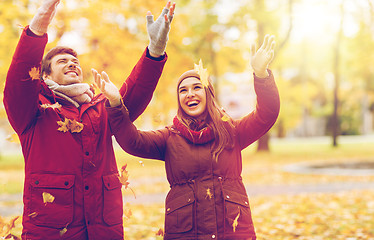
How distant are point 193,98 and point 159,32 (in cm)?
50

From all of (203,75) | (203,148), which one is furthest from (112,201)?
(203,75)

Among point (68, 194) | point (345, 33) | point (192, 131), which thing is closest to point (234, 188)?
point (192, 131)

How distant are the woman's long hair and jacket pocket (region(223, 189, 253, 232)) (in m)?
0.27

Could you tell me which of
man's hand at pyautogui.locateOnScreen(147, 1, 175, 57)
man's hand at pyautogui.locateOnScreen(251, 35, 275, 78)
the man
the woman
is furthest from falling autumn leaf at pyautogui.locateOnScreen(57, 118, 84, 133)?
man's hand at pyautogui.locateOnScreen(251, 35, 275, 78)

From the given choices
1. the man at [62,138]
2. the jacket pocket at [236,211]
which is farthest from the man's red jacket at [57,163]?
the jacket pocket at [236,211]

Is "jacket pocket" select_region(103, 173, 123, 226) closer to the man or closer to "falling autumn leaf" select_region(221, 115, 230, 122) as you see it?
the man

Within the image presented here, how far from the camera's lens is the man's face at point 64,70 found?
2881 mm

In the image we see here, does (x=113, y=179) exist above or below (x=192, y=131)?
below

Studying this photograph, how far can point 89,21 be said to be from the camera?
13.6 m

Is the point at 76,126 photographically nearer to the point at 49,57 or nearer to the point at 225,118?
the point at 49,57

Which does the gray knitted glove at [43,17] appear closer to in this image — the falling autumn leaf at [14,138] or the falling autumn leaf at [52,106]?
the falling autumn leaf at [52,106]

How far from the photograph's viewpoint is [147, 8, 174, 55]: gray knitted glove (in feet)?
9.44

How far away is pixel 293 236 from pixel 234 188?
142 inches

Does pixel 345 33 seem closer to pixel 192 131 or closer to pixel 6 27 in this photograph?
pixel 6 27
